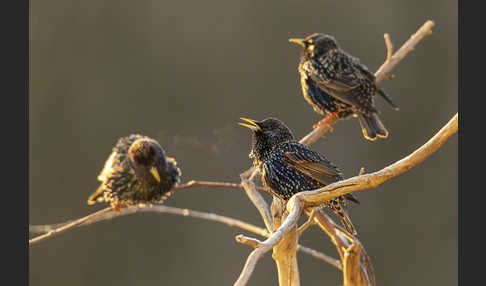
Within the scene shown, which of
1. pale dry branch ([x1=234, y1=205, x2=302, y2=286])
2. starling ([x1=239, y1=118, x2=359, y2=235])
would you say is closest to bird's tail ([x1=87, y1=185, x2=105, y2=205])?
starling ([x1=239, y1=118, x2=359, y2=235])

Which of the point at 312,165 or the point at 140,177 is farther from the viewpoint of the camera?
the point at 140,177

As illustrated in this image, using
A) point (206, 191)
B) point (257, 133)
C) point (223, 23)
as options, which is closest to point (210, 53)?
point (223, 23)

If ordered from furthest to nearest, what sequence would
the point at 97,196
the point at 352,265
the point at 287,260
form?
the point at 97,196 → the point at 287,260 → the point at 352,265

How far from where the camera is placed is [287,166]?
2049 mm

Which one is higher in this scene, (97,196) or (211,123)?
(211,123)

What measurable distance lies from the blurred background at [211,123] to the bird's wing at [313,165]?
1.78 metres

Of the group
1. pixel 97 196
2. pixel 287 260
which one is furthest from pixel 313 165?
pixel 97 196

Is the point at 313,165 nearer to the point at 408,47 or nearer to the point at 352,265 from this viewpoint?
the point at 352,265

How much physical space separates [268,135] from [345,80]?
0.77 meters

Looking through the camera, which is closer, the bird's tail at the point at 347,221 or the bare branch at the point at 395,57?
the bird's tail at the point at 347,221

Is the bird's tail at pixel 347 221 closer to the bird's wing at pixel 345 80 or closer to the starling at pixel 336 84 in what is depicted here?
the starling at pixel 336 84

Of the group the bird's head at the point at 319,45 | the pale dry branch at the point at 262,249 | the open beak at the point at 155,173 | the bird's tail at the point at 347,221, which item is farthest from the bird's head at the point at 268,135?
the bird's head at the point at 319,45

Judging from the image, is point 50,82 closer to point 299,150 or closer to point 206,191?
point 206,191

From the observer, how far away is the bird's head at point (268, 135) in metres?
2.12
